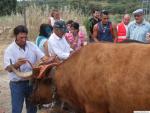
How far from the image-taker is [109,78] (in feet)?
17.6

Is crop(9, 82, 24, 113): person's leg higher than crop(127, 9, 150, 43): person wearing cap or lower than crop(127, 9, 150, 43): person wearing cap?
lower

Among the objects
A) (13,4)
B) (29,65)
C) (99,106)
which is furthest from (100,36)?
(13,4)

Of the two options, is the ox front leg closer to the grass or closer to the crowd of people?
the crowd of people

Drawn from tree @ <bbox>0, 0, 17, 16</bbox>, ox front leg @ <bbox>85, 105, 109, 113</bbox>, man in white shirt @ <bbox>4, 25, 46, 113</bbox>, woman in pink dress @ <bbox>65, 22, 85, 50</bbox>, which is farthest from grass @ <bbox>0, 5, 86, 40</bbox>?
ox front leg @ <bbox>85, 105, 109, 113</bbox>

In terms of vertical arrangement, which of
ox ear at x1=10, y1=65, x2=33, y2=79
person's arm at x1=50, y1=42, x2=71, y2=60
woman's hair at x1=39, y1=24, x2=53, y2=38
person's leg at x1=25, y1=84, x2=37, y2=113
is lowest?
person's leg at x1=25, y1=84, x2=37, y2=113

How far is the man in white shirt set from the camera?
251 inches

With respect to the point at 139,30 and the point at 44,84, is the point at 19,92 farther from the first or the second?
the point at 139,30

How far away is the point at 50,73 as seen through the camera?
6.38 metres

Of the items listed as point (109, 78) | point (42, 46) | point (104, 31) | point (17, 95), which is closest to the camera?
point (109, 78)

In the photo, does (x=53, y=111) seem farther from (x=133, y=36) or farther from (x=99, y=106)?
(x=133, y=36)

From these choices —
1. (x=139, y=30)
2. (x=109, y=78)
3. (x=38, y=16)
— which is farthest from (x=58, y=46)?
(x=38, y=16)

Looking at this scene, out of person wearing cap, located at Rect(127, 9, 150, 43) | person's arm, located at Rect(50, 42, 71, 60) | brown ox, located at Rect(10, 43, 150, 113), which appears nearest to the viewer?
brown ox, located at Rect(10, 43, 150, 113)

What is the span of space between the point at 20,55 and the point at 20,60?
7.9 inches

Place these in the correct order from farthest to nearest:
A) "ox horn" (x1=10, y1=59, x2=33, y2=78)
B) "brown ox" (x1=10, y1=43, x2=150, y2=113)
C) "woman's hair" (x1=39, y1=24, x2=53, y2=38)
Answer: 1. "woman's hair" (x1=39, y1=24, x2=53, y2=38)
2. "ox horn" (x1=10, y1=59, x2=33, y2=78)
3. "brown ox" (x1=10, y1=43, x2=150, y2=113)
